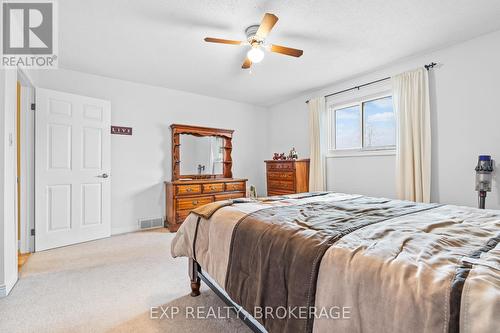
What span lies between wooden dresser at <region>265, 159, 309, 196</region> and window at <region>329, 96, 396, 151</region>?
2.25 feet

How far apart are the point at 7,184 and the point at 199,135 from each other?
2893 mm

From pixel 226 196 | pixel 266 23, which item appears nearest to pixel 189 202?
pixel 226 196

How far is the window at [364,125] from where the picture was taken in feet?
11.6

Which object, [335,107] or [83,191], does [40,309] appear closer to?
[83,191]

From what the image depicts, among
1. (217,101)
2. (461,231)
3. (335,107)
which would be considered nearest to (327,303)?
(461,231)

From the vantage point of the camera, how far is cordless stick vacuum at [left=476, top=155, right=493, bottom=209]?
2.43m

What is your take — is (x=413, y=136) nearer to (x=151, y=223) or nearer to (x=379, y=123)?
(x=379, y=123)

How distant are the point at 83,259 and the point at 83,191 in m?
1.08

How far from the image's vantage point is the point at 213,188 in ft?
14.1

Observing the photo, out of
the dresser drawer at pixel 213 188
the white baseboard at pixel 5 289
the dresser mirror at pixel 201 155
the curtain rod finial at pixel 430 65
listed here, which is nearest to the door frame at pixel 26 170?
the white baseboard at pixel 5 289

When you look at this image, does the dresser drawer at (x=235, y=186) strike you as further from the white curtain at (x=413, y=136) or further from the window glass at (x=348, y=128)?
the white curtain at (x=413, y=136)

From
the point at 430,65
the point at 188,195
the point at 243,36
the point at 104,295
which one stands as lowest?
the point at 104,295

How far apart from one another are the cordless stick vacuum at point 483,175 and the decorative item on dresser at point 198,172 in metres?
3.41

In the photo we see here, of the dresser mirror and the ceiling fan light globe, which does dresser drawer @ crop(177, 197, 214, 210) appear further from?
the ceiling fan light globe
